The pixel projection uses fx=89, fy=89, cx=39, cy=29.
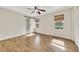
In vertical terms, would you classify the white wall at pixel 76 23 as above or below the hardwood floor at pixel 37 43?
above

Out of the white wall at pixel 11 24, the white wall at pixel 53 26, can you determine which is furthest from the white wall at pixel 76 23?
the white wall at pixel 11 24

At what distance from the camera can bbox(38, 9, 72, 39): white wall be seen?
228cm

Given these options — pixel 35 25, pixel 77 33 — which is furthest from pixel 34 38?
pixel 77 33

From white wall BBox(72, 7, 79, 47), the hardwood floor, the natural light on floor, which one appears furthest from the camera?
the natural light on floor

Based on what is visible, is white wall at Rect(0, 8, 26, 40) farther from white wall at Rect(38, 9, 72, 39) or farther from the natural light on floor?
the natural light on floor

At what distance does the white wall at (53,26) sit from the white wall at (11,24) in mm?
551

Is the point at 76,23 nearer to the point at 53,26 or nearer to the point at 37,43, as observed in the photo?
the point at 53,26

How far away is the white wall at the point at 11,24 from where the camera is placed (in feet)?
7.93

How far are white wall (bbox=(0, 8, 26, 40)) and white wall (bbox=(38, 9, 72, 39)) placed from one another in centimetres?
55

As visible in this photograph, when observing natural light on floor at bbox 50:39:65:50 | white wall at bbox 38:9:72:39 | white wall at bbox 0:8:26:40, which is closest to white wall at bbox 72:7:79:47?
white wall at bbox 38:9:72:39

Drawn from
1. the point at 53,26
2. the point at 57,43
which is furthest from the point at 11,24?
the point at 57,43

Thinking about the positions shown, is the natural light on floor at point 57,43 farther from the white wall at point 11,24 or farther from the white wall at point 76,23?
the white wall at point 11,24

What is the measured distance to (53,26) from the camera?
256 centimetres
